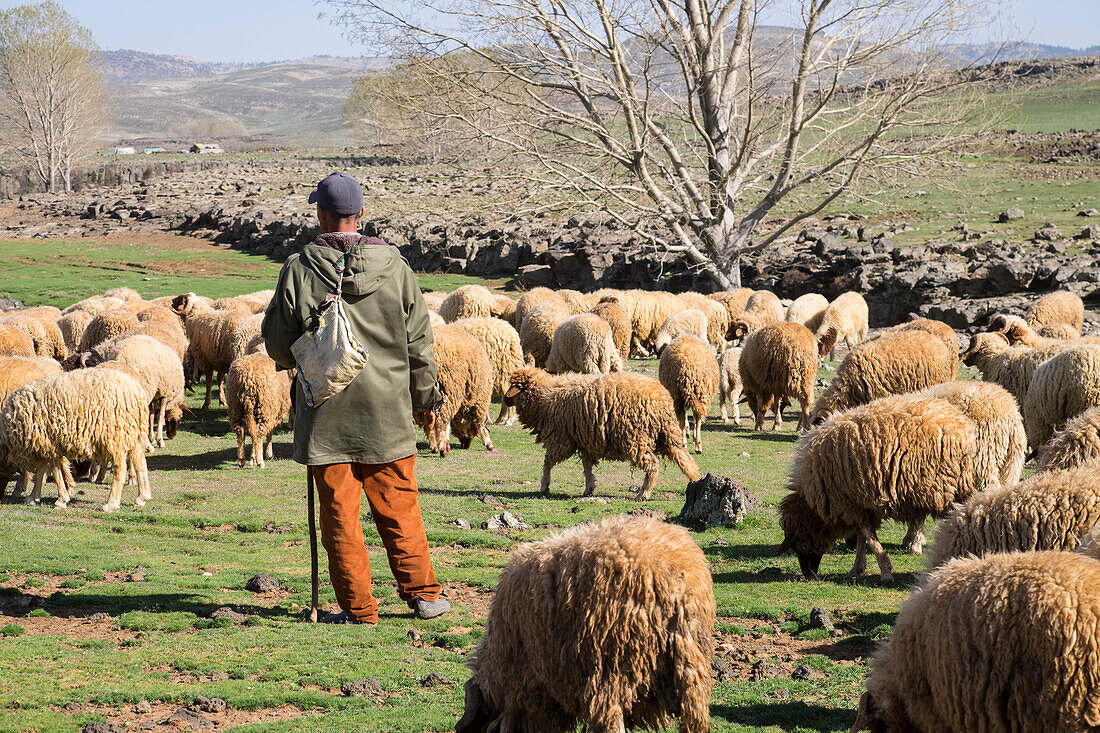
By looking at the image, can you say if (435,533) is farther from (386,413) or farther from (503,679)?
(503,679)

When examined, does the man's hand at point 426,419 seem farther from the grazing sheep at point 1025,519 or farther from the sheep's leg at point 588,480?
the grazing sheep at point 1025,519

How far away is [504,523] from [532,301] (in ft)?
37.8

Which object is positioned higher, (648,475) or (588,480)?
(648,475)

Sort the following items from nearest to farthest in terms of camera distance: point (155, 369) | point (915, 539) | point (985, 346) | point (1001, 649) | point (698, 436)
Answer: point (1001, 649) < point (915, 539) < point (155, 369) < point (698, 436) < point (985, 346)

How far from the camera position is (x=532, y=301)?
20.6 m

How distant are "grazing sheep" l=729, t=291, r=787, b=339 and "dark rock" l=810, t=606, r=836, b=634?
12381mm

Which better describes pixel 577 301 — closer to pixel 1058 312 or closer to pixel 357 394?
pixel 1058 312

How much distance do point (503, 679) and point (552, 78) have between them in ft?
87.5

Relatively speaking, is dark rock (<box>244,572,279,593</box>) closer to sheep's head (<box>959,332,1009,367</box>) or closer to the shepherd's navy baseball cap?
the shepherd's navy baseball cap

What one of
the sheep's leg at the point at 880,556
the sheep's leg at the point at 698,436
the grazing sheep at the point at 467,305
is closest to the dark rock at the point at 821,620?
the sheep's leg at the point at 880,556

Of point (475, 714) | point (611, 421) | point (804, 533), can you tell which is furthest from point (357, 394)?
point (611, 421)

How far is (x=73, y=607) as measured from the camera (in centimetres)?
686

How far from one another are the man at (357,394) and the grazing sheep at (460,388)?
6791 mm

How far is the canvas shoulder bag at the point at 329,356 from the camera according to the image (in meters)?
5.55
